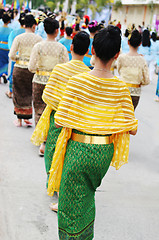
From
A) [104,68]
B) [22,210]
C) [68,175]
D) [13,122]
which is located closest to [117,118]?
[104,68]

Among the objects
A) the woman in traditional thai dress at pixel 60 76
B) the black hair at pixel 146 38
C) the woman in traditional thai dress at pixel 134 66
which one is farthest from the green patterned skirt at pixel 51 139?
the black hair at pixel 146 38

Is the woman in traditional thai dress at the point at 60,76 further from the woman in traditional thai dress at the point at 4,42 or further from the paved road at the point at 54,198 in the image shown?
the woman in traditional thai dress at the point at 4,42

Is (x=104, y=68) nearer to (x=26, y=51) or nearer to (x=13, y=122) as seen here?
(x=26, y=51)

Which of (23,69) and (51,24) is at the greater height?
(51,24)

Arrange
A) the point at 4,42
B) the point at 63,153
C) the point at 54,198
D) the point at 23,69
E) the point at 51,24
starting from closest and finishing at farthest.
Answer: the point at 63,153
the point at 54,198
the point at 51,24
the point at 23,69
the point at 4,42

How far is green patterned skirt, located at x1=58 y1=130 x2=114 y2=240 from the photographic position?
238 cm

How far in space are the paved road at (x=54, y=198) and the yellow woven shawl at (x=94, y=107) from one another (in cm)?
106

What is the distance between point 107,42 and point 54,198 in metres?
1.93

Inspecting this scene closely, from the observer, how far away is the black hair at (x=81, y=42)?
318 centimetres

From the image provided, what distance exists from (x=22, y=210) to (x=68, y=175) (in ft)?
3.83

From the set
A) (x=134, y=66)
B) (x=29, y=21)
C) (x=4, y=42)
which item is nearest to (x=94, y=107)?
(x=134, y=66)

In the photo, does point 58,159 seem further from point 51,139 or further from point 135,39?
point 135,39

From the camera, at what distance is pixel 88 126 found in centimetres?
236

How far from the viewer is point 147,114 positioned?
26.6 feet
